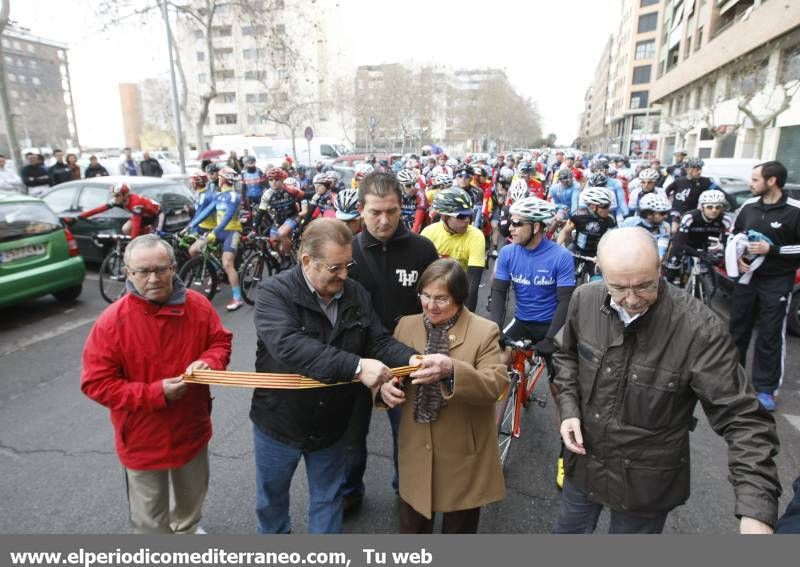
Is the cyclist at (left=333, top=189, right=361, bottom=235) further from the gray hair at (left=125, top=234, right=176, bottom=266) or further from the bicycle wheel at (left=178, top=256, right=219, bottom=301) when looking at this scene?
the bicycle wheel at (left=178, top=256, right=219, bottom=301)

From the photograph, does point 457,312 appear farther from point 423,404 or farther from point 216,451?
point 216,451

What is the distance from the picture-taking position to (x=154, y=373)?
231cm

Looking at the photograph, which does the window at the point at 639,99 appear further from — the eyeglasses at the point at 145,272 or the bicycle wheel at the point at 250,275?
the eyeglasses at the point at 145,272

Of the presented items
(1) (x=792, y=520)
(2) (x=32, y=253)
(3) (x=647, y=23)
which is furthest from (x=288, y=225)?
(3) (x=647, y=23)

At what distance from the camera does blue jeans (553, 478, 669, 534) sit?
2.10 meters

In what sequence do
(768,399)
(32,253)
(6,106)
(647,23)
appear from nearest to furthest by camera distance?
1. (768,399)
2. (32,253)
3. (6,106)
4. (647,23)

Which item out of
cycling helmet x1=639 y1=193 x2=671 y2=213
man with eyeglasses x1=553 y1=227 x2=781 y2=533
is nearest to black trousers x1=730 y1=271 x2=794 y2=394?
cycling helmet x1=639 y1=193 x2=671 y2=213

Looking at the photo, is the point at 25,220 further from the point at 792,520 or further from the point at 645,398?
the point at 792,520

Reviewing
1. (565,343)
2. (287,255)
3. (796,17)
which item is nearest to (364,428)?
(565,343)

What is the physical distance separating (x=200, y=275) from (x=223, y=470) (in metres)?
4.62

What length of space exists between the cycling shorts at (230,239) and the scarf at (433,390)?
5.71 m

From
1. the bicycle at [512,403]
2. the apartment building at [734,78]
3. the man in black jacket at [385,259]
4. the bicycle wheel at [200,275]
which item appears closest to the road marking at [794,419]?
the bicycle at [512,403]

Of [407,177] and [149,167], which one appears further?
[149,167]

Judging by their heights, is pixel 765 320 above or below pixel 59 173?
below
